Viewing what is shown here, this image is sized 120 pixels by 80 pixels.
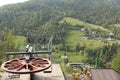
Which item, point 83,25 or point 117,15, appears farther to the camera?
point 117,15

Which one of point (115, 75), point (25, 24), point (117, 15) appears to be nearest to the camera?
point (115, 75)

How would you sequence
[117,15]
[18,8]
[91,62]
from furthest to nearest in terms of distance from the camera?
1. [18,8]
2. [117,15]
3. [91,62]

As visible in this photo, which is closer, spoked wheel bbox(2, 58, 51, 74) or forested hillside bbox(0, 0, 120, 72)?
spoked wheel bbox(2, 58, 51, 74)

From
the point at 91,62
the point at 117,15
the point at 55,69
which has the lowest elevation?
the point at 91,62

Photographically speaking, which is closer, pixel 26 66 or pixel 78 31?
pixel 26 66

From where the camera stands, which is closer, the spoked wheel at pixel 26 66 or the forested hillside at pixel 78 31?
the spoked wheel at pixel 26 66

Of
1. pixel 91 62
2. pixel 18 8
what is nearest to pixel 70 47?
pixel 91 62

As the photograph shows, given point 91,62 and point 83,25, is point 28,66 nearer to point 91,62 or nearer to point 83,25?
point 91,62

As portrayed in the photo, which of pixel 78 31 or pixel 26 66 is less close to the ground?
pixel 78 31
